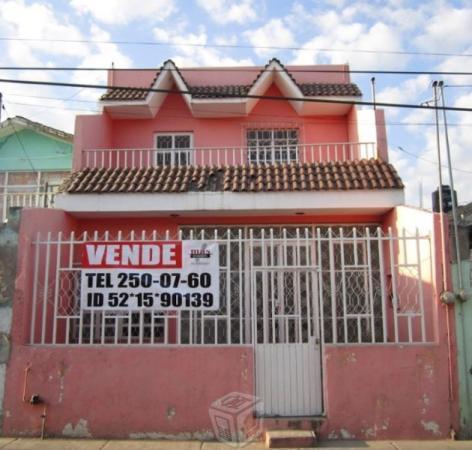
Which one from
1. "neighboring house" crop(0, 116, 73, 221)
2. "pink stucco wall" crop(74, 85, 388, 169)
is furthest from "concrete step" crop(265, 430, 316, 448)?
"neighboring house" crop(0, 116, 73, 221)

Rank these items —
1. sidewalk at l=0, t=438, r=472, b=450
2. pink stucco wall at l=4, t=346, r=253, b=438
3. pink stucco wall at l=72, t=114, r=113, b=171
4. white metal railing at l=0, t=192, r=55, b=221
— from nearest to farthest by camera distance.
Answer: sidewalk at l=0, t=438, r=472, b=450 → pink stucco wall at l=4, t=346, r=253, b=438 → pink stucco wall at l=72, t=114, r=113, b=171 → white metal railing at l=0, t=192, r=55, b=221

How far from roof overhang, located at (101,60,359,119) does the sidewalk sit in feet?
24.0

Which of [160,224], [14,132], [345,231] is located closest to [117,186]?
[160,224]

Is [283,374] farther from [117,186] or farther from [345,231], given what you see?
[117,186]

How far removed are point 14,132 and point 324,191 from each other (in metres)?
9.96

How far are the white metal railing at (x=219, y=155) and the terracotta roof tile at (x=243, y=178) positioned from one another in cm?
79

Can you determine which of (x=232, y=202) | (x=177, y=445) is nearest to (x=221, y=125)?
(x=232, y=202)

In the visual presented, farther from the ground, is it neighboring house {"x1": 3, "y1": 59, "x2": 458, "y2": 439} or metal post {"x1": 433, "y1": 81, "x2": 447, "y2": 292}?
metal post {"x1": 433, "y1": 81, "x2": 447, "y2": 292}

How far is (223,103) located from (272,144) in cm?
146

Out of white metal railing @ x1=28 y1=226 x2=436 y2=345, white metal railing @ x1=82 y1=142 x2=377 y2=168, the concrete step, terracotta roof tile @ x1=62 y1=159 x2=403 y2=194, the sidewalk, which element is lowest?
the sidewalk

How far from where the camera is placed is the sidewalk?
572cm

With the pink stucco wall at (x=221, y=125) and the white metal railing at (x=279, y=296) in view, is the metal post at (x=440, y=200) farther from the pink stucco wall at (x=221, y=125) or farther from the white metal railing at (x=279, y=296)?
the pink stucco wall at (x=221, y=125)

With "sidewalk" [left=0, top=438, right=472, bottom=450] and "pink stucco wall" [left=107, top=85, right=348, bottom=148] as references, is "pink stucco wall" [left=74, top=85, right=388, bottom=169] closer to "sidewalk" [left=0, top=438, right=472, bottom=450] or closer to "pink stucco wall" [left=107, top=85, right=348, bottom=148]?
"pink stucco wall" [left=107, top=85, right=348, bottom=148]

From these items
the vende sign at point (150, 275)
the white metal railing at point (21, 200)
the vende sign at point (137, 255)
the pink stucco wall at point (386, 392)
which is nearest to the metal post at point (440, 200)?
the pink stucco wall at point (386, 392)
